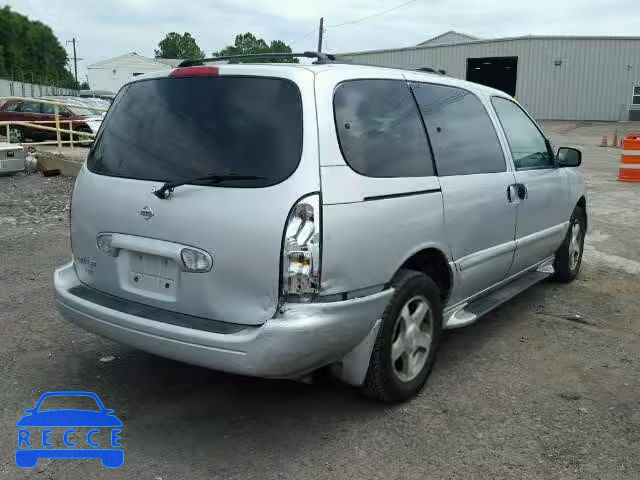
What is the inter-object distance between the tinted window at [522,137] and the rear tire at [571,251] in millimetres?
878

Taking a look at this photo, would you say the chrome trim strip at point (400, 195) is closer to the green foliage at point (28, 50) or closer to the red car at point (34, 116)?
the red car at point (34, 116)

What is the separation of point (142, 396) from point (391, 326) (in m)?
1.50

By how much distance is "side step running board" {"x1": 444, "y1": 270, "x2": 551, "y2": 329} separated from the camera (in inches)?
156

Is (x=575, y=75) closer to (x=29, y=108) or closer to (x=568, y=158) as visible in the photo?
(x=29, y=108)

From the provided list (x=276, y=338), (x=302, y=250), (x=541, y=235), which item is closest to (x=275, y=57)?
(x=302, y=250)

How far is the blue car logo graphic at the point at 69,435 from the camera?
301cm

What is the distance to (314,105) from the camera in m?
3.06

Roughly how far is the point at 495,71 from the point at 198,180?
43738mm

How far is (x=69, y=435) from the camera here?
10.5ft

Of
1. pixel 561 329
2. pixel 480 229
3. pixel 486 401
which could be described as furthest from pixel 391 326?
pixel 561 329

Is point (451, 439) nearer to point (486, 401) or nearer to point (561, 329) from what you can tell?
point (486, 401)

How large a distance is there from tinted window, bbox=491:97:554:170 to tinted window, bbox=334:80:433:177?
127 centimetres

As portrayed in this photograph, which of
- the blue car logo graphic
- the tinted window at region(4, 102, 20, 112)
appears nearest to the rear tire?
the blue car logo graphic

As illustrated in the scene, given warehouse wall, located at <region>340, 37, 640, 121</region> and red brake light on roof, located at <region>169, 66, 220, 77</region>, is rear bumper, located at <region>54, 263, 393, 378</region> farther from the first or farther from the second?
warehouse wall, located at <region>340, 37, 640, 121</region>
